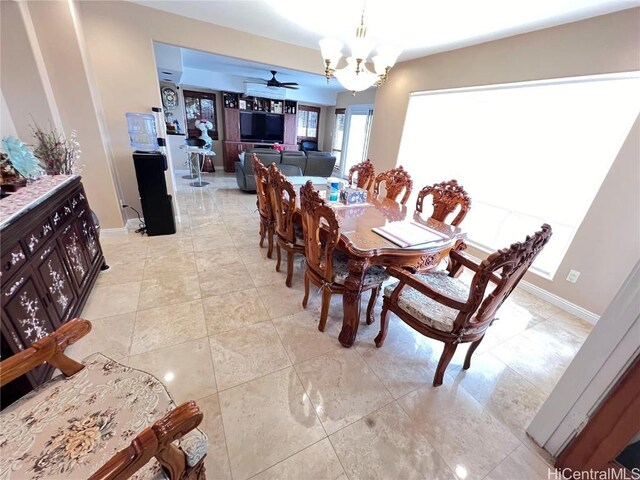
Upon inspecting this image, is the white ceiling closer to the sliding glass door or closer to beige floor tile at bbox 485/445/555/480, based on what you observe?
beige floor tile at bbox 485/445/555/480

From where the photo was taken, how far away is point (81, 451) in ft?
2.41

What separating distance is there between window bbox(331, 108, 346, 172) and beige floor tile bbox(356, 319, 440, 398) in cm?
695

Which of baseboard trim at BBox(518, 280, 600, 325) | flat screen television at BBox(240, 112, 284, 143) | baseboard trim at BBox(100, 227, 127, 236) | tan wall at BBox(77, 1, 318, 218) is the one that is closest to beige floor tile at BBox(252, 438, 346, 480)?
baseboard trim at BBox(518, 280, 600, 325)

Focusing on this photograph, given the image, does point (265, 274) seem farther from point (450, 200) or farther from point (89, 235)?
point (450, 200)

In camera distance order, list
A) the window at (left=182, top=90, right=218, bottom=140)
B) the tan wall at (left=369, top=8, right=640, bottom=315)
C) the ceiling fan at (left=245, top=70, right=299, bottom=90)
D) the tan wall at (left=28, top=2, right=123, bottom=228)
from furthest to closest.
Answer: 1. the window at (left=182, top=90, right=218, bottom=140)
2. the ceiling fan at (left=245, top=70, right=299, bottom=90)
3. the tan wall at (left=28, top=2, right=123, bottom=228)
4. the tan wall at (left=369, top=8, right=640, bottom=315)

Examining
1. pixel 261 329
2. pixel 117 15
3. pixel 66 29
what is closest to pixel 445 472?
pixel 261 329

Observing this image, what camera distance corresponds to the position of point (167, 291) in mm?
2182

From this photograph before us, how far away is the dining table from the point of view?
154 centimetres

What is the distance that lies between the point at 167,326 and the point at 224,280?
645 millimetres

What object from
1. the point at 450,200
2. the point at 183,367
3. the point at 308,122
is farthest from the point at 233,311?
the point at 308,122

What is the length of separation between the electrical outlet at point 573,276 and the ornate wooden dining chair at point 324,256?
6.42 feet

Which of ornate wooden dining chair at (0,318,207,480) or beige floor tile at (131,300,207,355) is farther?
beige floor tile at (131,300,207,355)

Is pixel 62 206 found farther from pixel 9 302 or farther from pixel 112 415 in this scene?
pixel 112 415

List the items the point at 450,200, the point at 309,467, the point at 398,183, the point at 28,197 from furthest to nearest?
the point at 398,183
the point at 450,200
the point at 28,197
the point at 309,467
